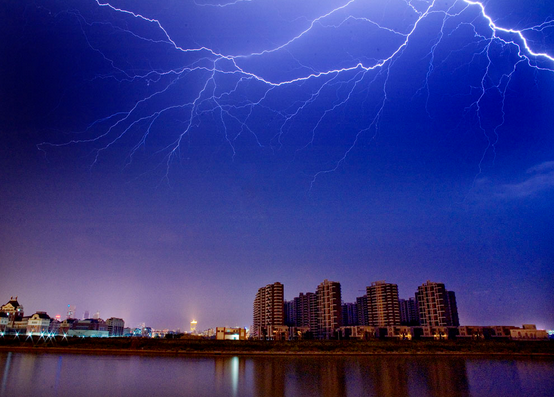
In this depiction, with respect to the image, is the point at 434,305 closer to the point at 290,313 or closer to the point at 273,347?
the point at 273,347

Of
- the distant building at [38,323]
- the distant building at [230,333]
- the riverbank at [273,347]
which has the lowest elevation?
the riverbank at [273,347]

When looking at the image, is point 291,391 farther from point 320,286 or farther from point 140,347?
point 320,286

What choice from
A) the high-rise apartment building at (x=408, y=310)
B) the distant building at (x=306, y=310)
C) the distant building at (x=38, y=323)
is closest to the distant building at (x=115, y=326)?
the distant building at (x=38, y=323)

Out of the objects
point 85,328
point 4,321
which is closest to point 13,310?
point 4,321

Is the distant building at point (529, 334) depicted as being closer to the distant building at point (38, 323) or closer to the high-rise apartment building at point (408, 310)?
the high-rise apartment building at point (408, 310)

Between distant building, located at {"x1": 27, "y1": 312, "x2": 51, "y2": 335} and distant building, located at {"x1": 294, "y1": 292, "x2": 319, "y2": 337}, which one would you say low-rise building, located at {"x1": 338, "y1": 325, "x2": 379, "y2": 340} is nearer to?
A: distant building, located at {"x1": 294, "y1": 292, "x2": 319, "y2": 337}

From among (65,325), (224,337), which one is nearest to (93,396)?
(224,337)
